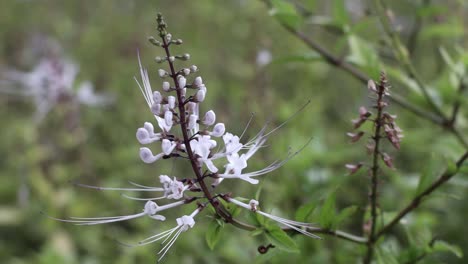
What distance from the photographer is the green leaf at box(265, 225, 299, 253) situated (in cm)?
100

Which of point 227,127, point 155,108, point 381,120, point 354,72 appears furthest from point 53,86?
point 381,120

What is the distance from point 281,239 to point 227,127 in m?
1.68

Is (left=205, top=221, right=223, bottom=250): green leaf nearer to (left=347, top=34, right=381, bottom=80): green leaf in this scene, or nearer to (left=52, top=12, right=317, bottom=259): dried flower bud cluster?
(left=52, top=12, right=317, bottom=259): dried flower bud cluster

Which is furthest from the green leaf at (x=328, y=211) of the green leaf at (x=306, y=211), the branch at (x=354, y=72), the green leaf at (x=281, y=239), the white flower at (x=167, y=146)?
the branch at (x=354, y=72)

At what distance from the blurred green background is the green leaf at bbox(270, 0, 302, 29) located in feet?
0.32

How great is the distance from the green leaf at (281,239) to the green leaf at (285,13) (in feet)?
2.04

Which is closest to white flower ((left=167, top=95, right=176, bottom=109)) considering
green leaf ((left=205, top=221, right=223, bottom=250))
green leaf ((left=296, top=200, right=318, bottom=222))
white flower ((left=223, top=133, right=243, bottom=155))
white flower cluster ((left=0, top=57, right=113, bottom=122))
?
white flower ((left=223, top=133, right=243, bottom=155))

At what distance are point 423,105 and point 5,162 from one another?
89.1 inches

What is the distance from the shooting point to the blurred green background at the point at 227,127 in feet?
6.28

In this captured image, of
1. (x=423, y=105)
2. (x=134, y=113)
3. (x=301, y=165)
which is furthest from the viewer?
(x=134, y=113)

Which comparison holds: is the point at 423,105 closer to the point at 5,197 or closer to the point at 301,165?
the point at 301,165

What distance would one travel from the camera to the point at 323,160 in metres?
2.03

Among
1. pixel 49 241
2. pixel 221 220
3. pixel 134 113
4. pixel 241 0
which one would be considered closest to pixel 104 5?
pixel 241 0

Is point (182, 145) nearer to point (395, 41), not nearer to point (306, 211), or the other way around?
point (306, 211)
